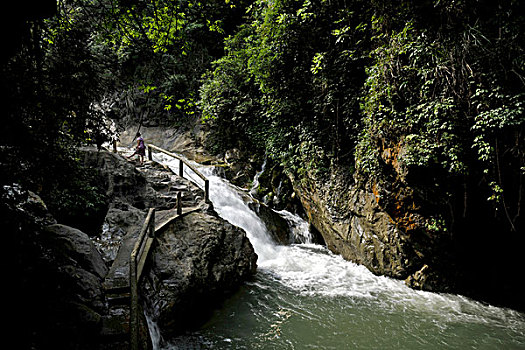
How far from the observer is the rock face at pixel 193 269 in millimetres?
5117

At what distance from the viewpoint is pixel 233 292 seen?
664cm

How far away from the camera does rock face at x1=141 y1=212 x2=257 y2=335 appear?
5.12m

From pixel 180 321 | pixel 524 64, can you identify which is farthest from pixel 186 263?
pixel 524 64

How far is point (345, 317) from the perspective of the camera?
18.9 feet

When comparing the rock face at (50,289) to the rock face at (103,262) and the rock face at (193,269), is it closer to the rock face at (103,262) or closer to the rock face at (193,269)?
the rock face at (103,262)

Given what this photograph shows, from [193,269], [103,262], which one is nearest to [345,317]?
[193,269]

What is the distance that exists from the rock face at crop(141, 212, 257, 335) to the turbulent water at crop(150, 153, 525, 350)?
35 centimetres

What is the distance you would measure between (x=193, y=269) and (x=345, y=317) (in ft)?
11.3

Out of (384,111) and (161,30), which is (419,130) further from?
(161,30)

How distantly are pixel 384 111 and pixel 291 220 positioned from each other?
239 inches

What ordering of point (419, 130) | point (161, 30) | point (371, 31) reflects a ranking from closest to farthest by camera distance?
point (161, 30), point (419, 130), point (371, 31)

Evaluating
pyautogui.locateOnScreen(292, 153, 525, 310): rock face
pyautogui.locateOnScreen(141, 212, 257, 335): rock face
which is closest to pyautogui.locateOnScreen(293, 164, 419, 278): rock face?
pyautogui.locateOnScreen(292, 153, 525, 310): rock face

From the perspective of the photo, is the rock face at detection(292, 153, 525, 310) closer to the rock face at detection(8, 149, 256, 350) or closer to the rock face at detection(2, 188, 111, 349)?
the rock face at detection(8, 149, 256, 350)

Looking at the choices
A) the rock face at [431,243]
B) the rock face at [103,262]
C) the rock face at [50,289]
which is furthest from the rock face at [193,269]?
the rock face at [431,243]
